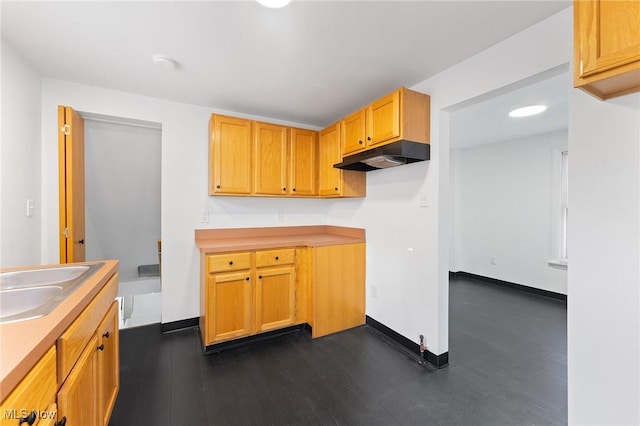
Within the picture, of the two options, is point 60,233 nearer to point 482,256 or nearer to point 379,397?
point 379,397

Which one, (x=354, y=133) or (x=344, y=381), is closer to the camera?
(x=344, y=381)

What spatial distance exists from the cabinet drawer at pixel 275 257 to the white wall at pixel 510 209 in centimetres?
370

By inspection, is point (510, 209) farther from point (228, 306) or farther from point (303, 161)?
point (228, 306)

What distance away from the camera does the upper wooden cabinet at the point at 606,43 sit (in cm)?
83

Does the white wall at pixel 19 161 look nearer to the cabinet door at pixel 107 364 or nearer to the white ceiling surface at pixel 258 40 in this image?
the white ceiling surface at pixel 258 40

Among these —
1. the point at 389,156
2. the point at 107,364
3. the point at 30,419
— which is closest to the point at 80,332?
the point at 30,419

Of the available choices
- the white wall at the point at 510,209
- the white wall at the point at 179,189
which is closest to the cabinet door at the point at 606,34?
the white wall at the point at 179,189

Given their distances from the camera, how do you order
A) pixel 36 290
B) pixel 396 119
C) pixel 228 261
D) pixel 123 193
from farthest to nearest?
pixel 123 193, pixel 228 261, pixel 396 119, pixel 36 290

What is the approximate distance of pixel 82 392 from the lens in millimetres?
1049

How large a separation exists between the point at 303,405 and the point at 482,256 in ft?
13.8

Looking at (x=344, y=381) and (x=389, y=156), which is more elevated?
(x=389, y=156)

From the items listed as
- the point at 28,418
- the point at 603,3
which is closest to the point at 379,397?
the point at 28,418

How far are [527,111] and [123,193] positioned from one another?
545cm

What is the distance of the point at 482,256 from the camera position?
15.3ft
